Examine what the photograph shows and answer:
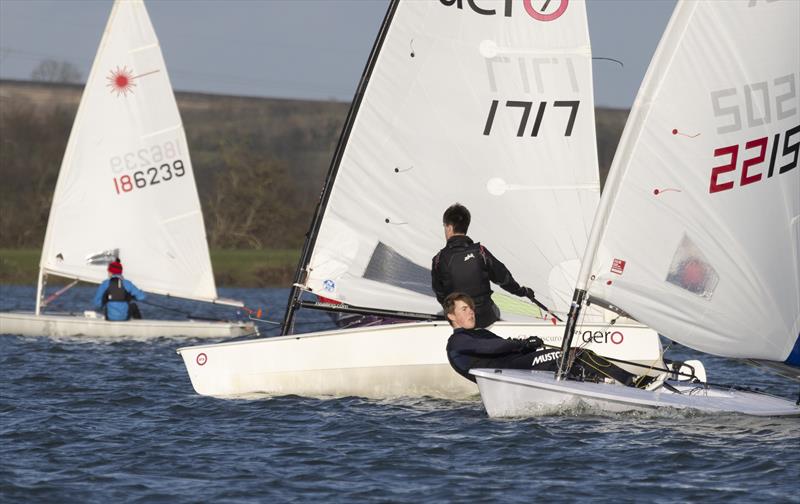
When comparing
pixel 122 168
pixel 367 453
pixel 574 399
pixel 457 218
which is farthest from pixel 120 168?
pixel 367 453

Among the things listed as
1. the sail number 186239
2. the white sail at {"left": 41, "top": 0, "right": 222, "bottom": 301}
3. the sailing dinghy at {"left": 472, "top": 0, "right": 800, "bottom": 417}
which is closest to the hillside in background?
the white sail at {"left": 41, "top": 0, "right": 222, "bottom": 301}

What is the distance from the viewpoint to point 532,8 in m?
14.1

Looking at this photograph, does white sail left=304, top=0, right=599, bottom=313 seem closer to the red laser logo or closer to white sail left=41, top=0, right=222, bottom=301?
white sail left=41, top=0, right=222, bottom=301

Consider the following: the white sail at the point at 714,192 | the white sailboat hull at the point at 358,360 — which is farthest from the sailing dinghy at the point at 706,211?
the white sailboat hull at the point at 358,360

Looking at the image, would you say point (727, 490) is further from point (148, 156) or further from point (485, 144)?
point (148, 156)

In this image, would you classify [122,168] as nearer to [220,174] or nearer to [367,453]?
[367,453]

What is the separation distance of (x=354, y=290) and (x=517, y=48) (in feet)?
9.33

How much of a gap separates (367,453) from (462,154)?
15.5 ft

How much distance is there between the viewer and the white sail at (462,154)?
14.0m

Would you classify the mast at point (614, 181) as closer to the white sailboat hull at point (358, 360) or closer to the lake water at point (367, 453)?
the lake water at point (367, 453)

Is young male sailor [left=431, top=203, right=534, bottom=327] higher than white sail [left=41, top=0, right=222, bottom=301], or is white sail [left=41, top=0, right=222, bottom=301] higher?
white sail [left=41, top=0, right=222, bottom=301]

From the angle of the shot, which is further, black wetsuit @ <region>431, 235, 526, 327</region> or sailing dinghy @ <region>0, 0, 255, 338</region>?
sailing dinghy @ <region>0, 0, 255, 338</region>

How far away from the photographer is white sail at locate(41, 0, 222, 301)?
2278cm

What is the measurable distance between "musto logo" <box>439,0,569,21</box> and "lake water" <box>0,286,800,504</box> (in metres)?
4.02
